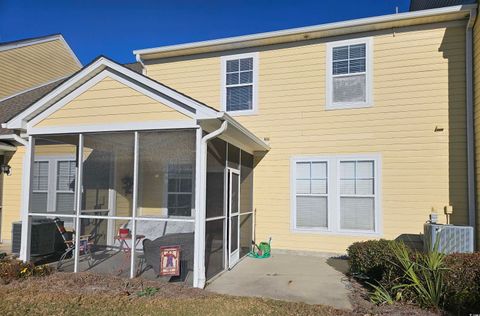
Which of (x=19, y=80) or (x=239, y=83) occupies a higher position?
(x=19, y=80)

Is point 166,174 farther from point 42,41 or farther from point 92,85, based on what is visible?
point 42,41

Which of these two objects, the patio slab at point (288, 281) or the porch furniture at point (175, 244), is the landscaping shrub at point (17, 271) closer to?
the porch furniture at point (175, 244)

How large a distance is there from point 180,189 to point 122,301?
6.98 ft

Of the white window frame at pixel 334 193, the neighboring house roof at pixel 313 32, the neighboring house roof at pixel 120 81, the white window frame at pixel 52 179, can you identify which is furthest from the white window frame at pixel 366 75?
the white window frame at pixel 52 179

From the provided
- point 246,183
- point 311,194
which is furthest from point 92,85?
point 311,194

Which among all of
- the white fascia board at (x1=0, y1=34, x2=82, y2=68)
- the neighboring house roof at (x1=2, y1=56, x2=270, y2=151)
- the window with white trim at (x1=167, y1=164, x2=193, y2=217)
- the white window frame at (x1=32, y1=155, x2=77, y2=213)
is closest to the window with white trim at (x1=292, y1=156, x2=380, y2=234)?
the neighboring house roof at (x1=2, y1=56, x2=270, y2=151)

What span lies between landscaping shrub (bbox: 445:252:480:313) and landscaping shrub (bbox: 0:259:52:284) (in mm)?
6373

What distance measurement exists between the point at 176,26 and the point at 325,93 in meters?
6.70

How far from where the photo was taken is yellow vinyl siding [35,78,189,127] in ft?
20.9

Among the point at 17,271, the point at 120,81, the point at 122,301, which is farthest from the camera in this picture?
the point at 120,81

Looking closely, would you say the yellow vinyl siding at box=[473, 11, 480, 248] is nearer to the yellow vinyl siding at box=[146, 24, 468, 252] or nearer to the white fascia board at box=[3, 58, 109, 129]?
the yellow vinyl siding at box=[146, 24, 468, 252]

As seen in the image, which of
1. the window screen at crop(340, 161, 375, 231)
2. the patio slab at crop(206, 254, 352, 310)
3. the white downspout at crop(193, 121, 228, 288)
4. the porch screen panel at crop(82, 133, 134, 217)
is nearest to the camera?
the patio slab at crop(206, 254, 352, 310)

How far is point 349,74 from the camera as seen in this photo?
890cm

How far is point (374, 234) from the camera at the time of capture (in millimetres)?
8406
